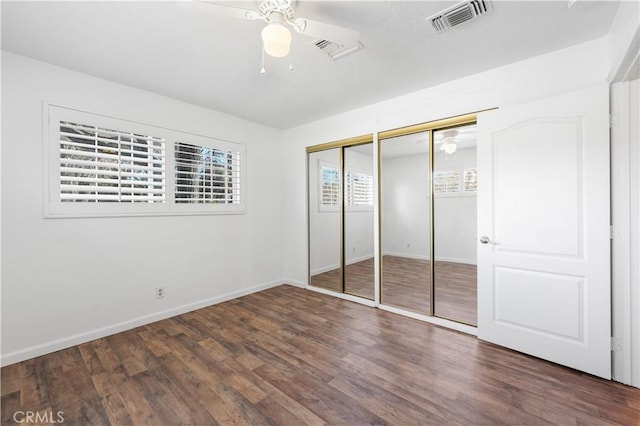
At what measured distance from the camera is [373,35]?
6.82 feet

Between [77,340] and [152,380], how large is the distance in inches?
46.8

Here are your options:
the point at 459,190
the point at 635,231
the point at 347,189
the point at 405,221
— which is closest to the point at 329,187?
the point at 347,189

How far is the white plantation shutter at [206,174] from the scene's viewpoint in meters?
3.33

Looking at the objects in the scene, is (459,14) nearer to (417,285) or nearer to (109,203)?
(417,285)

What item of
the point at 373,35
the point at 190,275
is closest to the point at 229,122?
the point at 190,275

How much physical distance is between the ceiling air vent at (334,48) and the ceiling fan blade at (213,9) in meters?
0.71

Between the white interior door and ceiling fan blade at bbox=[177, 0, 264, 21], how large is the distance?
2.24 m

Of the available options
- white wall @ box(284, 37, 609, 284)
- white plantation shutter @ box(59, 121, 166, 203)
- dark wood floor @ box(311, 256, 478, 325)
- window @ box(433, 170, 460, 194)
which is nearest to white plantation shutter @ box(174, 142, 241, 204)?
white plantation shutter @ box(59, 121, 166, 203)

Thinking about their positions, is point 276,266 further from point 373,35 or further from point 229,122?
point 373,35

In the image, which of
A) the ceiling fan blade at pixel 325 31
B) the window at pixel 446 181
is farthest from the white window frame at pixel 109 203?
the window at pixel 446 181

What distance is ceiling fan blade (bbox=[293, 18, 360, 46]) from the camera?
1.57 m

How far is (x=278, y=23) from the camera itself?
1.64m

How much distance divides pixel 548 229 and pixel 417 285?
1.89 metres

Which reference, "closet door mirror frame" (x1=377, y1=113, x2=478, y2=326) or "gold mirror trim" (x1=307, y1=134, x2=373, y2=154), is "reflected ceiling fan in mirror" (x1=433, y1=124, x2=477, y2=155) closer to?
"closet door mirror frame" (x1=377, y1=113, x2=478, y2=326)
